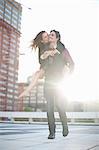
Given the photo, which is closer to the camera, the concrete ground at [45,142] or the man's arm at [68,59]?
the concrete ground at [45,142]

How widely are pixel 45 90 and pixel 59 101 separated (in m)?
0.18

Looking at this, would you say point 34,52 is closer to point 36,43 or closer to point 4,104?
point 36,43

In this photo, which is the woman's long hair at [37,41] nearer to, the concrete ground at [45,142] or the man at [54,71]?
the man at [54,71]

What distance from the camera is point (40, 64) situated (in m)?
3.22

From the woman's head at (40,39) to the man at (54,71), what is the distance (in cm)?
5

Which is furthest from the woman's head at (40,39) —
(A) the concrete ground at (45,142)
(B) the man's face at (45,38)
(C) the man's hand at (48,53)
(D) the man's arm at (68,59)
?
(A) the concrete ground at (45,142)

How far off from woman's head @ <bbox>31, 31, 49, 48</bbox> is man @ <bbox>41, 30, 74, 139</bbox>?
54mm

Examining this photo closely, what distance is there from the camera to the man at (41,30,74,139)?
125 inches

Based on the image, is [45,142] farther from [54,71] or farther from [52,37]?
[52,37]

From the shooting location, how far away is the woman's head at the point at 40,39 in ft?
10.5

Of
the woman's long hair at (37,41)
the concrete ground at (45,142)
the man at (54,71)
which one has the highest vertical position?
the woman's long hair at (37,41)

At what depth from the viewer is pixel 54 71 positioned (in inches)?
125

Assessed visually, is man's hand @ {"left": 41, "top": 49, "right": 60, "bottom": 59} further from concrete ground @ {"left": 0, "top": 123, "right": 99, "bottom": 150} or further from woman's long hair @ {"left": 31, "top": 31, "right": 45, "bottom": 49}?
concrete ground @ {"left": 0, "top": 123, "right": 99, "bottom": 150}

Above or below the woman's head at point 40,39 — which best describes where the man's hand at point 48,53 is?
below
